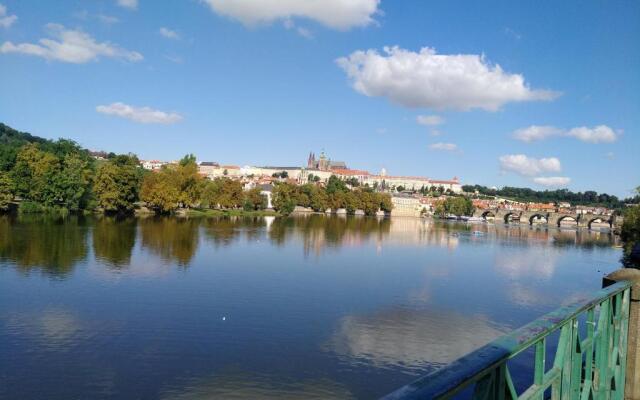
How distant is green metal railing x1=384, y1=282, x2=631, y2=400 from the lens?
1.71 m

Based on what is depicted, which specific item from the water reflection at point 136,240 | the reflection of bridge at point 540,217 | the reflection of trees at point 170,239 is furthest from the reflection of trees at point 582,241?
the reflection of trees at point 170,239

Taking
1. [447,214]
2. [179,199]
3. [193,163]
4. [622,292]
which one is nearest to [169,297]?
[622,292]

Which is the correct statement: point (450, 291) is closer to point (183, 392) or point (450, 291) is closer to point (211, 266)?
point (211, 266)

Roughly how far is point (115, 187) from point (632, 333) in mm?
50643

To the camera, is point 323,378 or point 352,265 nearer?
point 323,378

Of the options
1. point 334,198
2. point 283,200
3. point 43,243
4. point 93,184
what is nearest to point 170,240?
point 43,243

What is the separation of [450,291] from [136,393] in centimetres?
1533

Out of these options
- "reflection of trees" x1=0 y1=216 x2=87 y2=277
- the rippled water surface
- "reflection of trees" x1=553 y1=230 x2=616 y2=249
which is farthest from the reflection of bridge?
"reflection of trees" x1=0 y1=216 x2=87 y2=277

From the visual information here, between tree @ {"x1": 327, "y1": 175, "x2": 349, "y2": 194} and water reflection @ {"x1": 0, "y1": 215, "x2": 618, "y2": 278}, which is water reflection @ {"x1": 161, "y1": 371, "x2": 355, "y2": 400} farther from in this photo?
tree @ {"x1": 327, "y1": 175, "x2": 349, "y2": 194}

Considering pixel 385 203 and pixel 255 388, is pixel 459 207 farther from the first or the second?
pixel 255 388

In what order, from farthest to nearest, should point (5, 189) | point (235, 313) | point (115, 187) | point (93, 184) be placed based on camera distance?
point (93, 184) < point (115, 187) < point (5, 189) < point (235, 313)

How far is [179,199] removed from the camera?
54.6 m

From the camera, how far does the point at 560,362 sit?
2750 mm

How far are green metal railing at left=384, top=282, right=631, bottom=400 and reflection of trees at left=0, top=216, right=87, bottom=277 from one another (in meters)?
20.8
